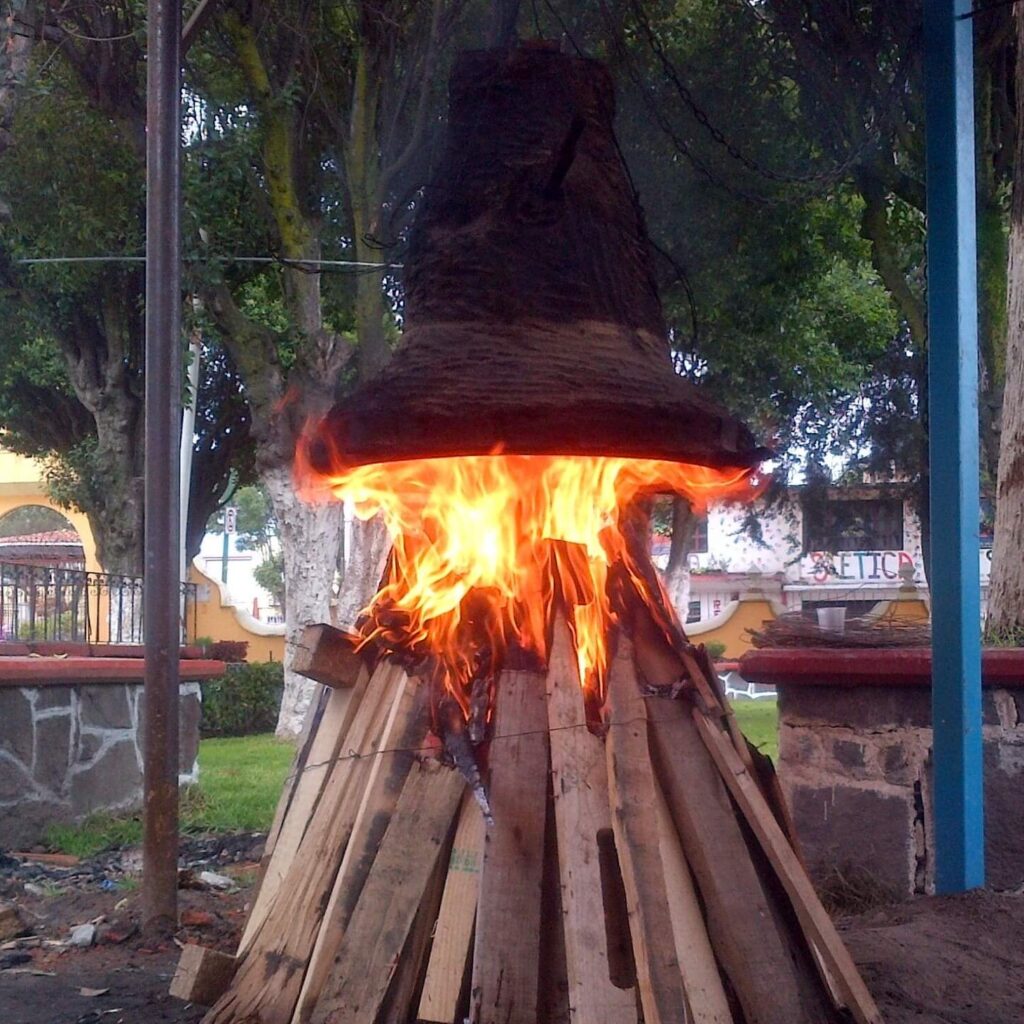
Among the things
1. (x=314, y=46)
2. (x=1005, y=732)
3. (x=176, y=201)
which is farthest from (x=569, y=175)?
(x=314, y=46)

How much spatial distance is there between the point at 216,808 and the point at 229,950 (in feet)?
13.0

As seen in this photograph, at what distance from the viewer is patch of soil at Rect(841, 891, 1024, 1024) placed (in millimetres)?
3441

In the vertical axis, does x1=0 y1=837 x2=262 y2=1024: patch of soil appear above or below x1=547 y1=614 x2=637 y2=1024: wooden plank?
below

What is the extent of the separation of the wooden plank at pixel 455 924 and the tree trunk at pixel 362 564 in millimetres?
9039

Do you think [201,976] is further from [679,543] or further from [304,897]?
[679,543]

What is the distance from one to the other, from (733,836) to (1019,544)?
2865mm

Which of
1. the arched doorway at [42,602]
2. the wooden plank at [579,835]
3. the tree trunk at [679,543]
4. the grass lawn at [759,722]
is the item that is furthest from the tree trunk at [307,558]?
the wooden plank at [579,835]

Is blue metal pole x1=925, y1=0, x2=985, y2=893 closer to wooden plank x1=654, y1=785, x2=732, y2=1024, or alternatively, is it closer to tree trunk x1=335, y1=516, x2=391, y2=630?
wooden plank x1=654, y1=785, x2=732, y2=1024

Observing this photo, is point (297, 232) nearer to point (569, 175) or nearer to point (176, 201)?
point (176, 201)

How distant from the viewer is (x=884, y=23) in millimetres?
6352

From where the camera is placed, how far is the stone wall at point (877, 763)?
4.71 m

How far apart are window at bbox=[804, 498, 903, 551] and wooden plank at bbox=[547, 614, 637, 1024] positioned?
1858 centimetres

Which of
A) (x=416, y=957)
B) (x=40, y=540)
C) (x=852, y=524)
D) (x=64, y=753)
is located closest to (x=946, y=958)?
(x=416, y=957)

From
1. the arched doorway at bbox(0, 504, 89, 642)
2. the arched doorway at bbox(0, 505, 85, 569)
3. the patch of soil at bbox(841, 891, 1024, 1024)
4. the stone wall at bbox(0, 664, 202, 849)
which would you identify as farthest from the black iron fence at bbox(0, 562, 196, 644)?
the arched doorway at bbox(0, 505, 85, 569)
